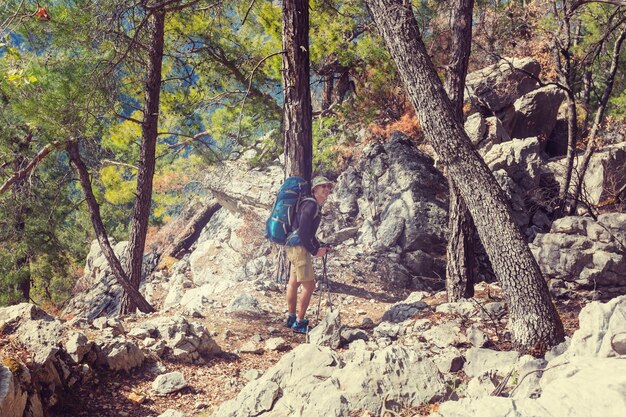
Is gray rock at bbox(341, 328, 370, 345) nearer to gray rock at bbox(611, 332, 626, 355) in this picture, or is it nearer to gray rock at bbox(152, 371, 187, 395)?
gray rock at bbox(152, 371, 187, 395)

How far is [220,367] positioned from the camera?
5.15 m

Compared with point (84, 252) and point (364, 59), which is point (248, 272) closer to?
point (364, 59)

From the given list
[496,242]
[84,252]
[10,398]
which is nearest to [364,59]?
[496,242]

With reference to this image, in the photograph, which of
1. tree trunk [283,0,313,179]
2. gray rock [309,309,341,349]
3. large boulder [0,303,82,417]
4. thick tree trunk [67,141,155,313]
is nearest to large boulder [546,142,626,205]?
tree trunk [283,0,313,179]

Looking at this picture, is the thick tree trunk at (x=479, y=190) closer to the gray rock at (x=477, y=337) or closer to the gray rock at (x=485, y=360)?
the gray rock at (x=477, y=337)

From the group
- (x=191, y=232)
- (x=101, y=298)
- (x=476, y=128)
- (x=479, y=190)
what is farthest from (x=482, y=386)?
(x=191, y=232)

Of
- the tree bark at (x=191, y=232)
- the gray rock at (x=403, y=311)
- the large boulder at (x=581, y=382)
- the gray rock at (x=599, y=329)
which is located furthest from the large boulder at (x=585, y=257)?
the tree bark at (x=191, y=232)

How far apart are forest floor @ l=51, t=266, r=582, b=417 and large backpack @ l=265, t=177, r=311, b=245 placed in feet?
4.21

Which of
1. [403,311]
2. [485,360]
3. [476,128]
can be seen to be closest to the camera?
Result: [485,360]

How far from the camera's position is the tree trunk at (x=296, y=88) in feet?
23.7

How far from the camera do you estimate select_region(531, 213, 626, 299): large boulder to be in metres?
7.03

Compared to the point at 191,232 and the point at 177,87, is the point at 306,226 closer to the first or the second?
the point at 177,87

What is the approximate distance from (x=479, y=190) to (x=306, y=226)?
6.32 ft

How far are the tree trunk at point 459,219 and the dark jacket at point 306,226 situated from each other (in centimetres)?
212
